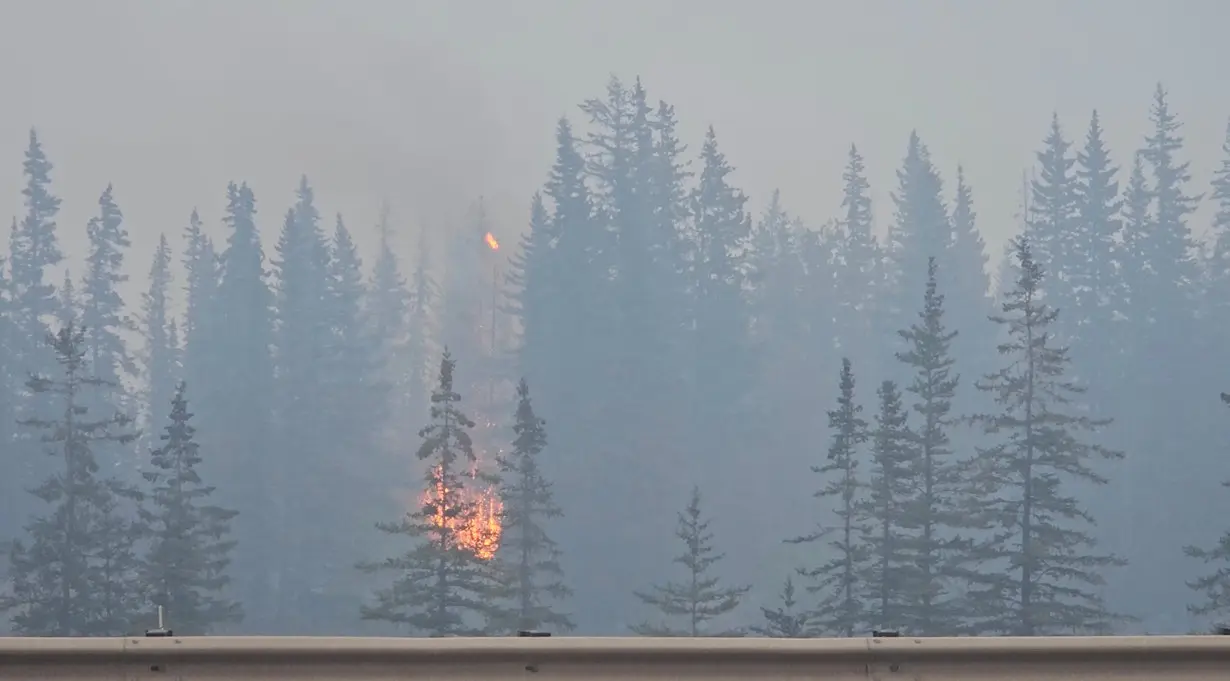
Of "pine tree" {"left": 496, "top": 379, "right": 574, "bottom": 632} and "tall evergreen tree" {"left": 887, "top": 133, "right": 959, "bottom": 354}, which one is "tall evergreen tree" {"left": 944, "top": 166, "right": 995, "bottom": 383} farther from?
"pine tree" {"left": 496, "top": 379, "right": 574, "bottom": 632}

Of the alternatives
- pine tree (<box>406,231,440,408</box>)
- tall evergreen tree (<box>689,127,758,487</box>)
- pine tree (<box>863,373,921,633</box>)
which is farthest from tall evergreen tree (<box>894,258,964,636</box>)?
pine tree (<box>406,231,440,408</box>)

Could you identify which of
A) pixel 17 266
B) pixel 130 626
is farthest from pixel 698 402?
pixel 17 266

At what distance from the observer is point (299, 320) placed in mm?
26391

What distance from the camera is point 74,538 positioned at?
2214 cm

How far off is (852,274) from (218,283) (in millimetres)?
15098

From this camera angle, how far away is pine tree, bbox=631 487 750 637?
23.8 m

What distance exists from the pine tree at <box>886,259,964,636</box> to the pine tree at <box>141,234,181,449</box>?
15795mm

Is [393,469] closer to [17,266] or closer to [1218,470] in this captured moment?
[17,266]

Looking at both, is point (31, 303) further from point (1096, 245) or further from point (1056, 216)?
point (1096, 245)

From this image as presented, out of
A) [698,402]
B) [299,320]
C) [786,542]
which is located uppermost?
[299,320]

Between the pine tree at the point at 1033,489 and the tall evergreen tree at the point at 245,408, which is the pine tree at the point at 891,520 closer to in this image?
the pine tree at the point at 1033,489

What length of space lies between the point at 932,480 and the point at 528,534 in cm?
848

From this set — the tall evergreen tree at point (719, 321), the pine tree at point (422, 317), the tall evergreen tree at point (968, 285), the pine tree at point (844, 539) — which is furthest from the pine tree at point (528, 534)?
the tall evergreen tree at point (968, 285)

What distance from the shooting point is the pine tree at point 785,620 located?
22.0 metres
